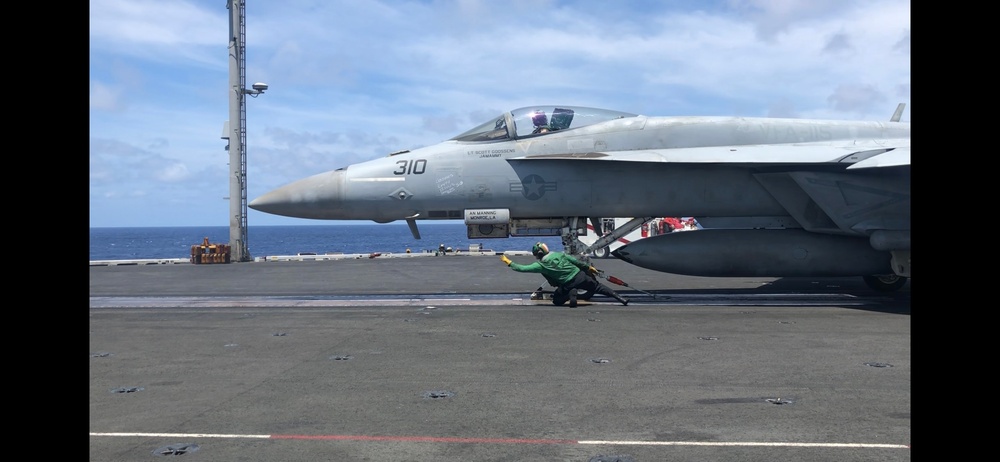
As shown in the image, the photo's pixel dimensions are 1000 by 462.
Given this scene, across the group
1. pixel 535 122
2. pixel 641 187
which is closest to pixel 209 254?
pixel 535 122

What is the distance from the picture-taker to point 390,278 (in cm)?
1945

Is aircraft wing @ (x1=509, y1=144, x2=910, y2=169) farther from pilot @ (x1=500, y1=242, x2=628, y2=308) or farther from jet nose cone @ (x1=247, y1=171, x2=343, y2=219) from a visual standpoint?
jet nose cone @ (x1=247, y1=171, x2=343, y2=219)

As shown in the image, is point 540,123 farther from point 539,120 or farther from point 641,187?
point 641,187

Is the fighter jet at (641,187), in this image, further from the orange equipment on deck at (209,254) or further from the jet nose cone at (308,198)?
the orange equipment on deck at (209,254)

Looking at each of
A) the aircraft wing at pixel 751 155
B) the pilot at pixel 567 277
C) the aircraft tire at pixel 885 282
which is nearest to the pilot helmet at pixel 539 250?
the pilot at pixel 567 277

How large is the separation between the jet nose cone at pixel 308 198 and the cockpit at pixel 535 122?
2652 mm

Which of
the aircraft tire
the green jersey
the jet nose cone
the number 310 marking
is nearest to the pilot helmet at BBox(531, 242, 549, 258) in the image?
the green jersey

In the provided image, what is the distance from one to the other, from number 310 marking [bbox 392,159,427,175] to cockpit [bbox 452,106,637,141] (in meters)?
0.97

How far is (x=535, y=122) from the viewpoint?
13648 mm

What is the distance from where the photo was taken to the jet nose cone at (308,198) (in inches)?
520

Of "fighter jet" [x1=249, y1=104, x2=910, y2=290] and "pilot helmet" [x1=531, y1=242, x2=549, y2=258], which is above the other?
"fighter jet" [x1=249, y1=104, x2=910, y2=290]

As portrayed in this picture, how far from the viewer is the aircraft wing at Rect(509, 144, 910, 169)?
41.4 feet
